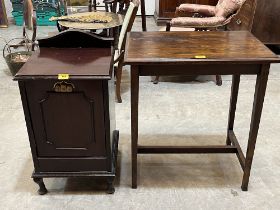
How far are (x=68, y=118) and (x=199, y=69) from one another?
29.4 inches

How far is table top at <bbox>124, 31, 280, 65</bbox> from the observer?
1.64 metres

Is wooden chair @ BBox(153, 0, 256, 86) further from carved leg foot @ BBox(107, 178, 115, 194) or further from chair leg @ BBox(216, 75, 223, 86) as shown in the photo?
carved leg foot @ BBox(107, 178, 115, 194)

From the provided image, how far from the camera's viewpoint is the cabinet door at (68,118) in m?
1.73

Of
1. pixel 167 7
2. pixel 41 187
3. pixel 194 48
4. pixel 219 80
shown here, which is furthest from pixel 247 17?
pixel 167 7

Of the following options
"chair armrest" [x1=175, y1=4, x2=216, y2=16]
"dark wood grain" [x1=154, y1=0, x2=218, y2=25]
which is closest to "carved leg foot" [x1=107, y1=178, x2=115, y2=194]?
"chair armrest" [x1=175, y1=4, x2=216, y2=16]

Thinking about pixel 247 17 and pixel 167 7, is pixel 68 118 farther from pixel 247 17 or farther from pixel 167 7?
pixel 167 7

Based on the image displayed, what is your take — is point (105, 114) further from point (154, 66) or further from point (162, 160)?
point (162, 160)

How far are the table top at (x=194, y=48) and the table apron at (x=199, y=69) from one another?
0.05m

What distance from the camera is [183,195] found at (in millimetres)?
2047

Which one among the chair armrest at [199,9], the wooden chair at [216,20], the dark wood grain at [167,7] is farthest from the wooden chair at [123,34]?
the dark wood grain at [167,7]

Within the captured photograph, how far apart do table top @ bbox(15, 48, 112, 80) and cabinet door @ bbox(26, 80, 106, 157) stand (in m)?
0.04

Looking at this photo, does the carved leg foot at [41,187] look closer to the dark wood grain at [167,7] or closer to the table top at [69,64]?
the table top at [69,64]

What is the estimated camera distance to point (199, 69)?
1714 millimetres

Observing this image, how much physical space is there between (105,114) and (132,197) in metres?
0.58
